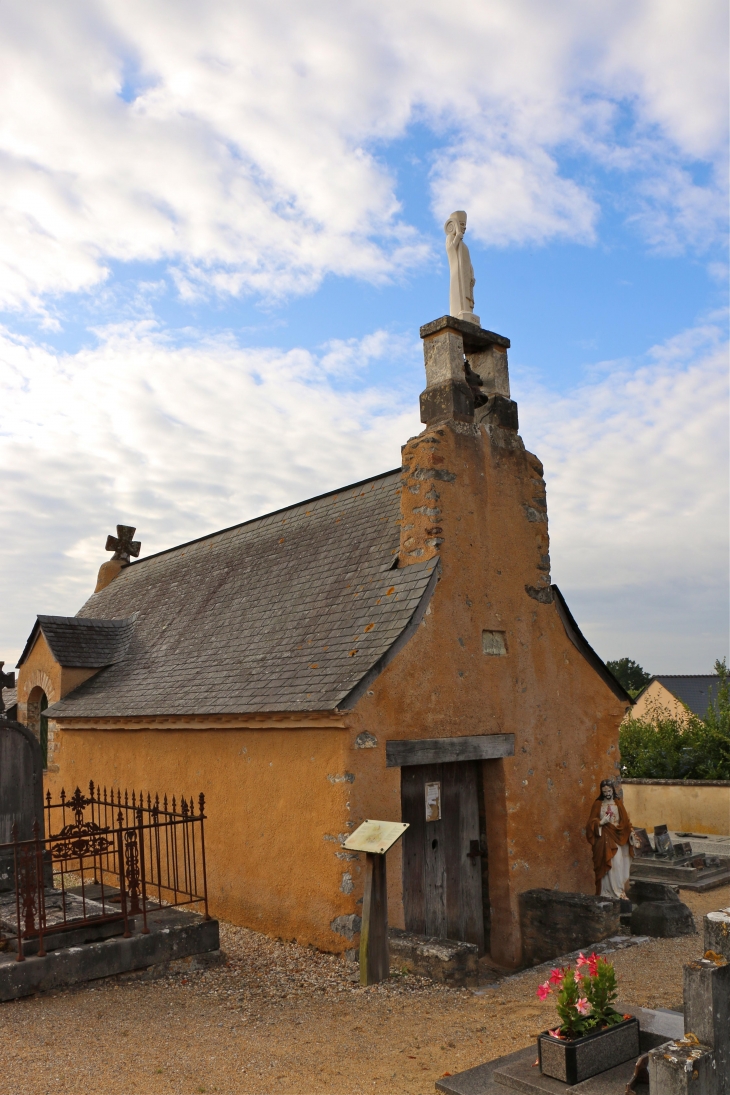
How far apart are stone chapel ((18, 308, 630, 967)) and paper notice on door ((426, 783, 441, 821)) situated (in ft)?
0.08

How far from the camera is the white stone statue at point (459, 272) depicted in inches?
450

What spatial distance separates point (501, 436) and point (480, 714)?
3.71 m

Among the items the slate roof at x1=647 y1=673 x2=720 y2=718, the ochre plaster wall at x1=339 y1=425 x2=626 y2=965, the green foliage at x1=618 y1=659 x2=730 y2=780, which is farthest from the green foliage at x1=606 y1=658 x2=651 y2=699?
the ochre plaster wall at x1=339 y1=425 x2=626 y2=965

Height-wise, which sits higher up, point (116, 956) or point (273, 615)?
point (273, 615)

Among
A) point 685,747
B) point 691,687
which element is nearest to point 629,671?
point 691,687

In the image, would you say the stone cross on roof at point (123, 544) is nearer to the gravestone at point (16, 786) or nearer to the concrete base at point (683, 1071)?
the gravestone at point (16, 786)

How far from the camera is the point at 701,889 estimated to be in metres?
12.7

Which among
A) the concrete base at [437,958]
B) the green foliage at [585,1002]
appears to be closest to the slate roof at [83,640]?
the concrete base at [437,958]

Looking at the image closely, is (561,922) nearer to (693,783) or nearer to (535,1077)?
(535,1077)

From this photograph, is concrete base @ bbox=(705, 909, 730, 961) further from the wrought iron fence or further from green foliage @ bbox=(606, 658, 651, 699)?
green foliage @ bbox=(606, 658, 651, 699)

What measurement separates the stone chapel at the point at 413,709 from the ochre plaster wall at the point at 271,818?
24 millimetres

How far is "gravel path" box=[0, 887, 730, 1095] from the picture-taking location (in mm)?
5438

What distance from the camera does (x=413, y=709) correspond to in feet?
30.1

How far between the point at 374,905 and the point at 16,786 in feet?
14.3
